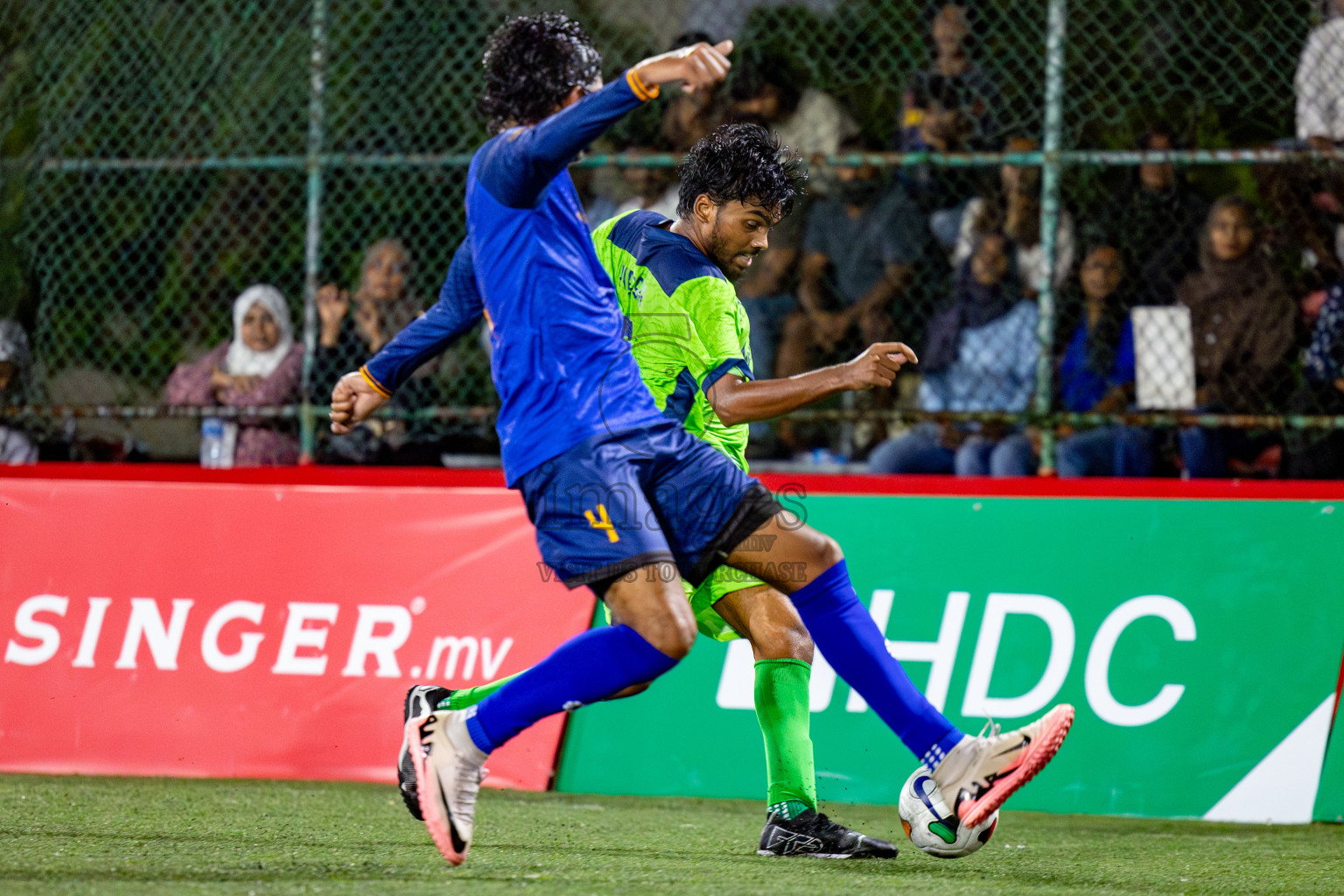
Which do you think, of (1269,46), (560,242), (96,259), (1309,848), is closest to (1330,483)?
(1309,848)

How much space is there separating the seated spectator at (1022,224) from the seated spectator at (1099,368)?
0.43ft

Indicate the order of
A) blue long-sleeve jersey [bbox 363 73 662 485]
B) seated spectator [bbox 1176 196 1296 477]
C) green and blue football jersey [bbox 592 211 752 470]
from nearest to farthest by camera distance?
1. blue long-sleeve jersey [bbox 363 73 662 485]
2. green and blue football jersey [bbox 592 211 752 470]
3. seated spectator [bbox 1176 196 1296 477]

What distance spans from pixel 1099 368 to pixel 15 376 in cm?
506

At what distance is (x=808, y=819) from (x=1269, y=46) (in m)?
4.33

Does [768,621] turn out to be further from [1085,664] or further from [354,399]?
[1085,664]

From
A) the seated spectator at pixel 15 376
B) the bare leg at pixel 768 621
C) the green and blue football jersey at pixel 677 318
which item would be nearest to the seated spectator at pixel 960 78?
the green and blue football jersey at pixel 677 318

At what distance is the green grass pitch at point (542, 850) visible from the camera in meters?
3.31

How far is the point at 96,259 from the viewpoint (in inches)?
293

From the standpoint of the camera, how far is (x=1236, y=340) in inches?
248

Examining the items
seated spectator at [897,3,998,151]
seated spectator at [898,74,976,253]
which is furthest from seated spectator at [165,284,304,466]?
seated spectator at [897,3,998,151]

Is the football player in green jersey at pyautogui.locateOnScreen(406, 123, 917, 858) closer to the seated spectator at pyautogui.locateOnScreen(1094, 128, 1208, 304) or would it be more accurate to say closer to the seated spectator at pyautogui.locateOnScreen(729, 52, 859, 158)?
the seated spectator at pyautogui.locateOnScreen(1094, 128, 1208, 304)

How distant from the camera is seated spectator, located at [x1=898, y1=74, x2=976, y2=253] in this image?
22.2ft

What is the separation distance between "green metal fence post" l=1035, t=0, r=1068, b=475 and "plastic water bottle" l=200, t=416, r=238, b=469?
3616mm

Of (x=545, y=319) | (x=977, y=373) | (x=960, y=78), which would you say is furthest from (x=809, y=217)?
(x=545, y=319)
